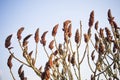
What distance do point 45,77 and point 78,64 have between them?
1.18 m

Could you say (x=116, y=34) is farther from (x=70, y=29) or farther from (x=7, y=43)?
(x=7, y=43)

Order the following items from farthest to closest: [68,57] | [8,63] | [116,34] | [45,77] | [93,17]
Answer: [116,34] < [68,57] < [93,17] < [8,63] < [45,77]

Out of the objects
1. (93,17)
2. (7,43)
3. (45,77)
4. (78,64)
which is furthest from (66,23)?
(45,77)

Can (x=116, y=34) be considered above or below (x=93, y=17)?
below

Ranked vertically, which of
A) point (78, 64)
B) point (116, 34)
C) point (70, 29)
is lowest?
point (78, 64)

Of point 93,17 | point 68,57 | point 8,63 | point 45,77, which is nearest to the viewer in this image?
point 45,77

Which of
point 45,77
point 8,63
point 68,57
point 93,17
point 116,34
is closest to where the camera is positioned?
point 45,77

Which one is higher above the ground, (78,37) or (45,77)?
(78,37)

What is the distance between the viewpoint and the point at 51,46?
3.77 m

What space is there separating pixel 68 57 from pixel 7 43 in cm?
116

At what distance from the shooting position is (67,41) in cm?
344

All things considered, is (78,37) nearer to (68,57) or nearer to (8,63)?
(68,57)

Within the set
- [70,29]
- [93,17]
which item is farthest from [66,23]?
[93,17]

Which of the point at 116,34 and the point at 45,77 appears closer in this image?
the point at 45,77
